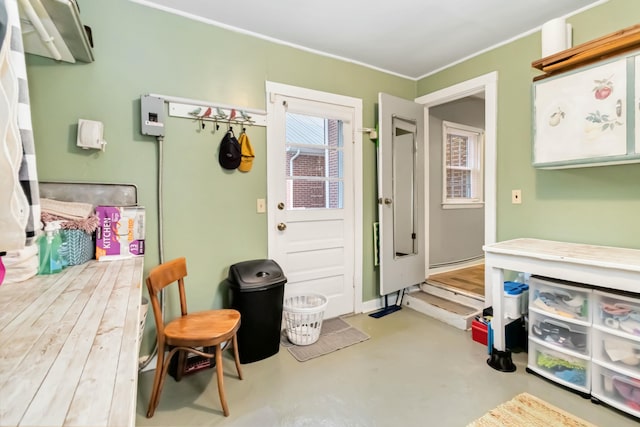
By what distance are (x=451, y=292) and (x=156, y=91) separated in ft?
10.6

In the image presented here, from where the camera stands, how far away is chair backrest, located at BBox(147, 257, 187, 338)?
1.63m

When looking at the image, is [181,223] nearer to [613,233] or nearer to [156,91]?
[156,91]

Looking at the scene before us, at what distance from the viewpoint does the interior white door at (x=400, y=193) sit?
9.96 ft

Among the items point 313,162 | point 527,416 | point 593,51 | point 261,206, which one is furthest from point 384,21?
point 527,416

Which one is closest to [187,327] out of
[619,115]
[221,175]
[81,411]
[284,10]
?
[221,175]

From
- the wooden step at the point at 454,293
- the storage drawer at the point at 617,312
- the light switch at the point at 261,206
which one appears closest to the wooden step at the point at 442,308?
the wooden step at the point at 454,293

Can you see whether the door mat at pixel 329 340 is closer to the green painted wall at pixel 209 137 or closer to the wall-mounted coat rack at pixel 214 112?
the green painted wall at pixel 209 137

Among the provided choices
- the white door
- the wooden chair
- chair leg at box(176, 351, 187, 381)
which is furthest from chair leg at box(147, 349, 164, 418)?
the white door

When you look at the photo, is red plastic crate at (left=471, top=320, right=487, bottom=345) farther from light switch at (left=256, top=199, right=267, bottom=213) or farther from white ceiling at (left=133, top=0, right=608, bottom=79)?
white ceiling at (left=133, top=0, right=608, bottom=79)

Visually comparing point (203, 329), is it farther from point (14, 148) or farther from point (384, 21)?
point (384, 21)

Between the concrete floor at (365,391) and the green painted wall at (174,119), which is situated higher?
the green painted wall at (174,119)

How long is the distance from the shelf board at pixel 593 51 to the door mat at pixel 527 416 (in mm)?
2114

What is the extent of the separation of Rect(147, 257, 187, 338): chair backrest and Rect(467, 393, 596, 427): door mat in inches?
69.3

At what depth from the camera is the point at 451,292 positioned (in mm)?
3188
